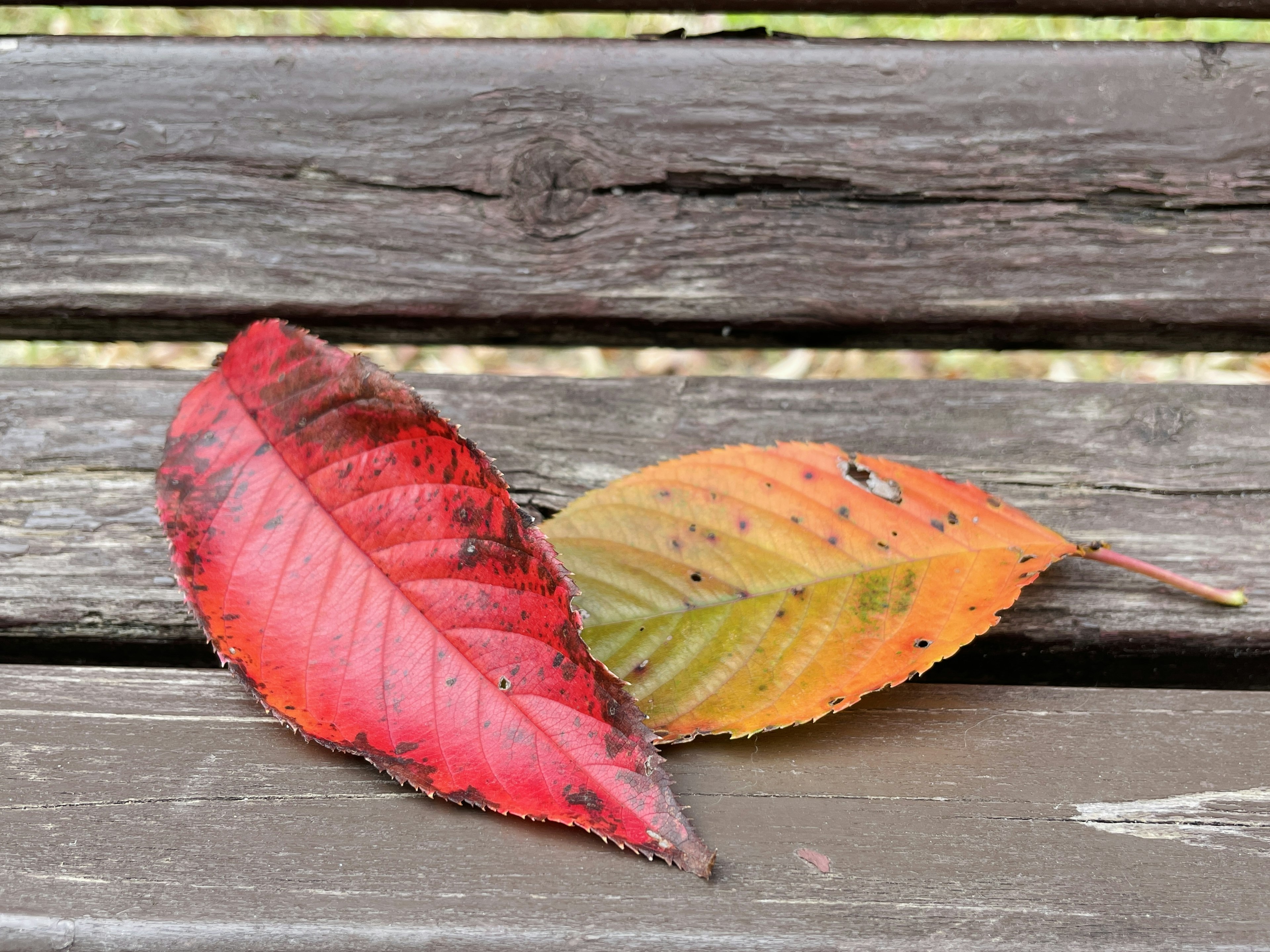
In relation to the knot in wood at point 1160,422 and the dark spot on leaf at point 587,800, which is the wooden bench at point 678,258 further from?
the dark spot on leaf at point 587,800

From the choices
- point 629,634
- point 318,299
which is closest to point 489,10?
point 318,299

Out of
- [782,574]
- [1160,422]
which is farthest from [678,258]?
[1160,422]

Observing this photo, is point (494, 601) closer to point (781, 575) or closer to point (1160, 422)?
point (781, 575)

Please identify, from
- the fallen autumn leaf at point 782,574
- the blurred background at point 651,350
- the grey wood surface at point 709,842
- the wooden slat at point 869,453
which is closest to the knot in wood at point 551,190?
the wooden slat at point 869,453

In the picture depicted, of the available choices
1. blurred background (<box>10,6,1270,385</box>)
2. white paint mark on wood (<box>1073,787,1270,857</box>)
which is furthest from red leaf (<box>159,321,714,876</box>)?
blurred background (<box>10,6,1270,385</box>)

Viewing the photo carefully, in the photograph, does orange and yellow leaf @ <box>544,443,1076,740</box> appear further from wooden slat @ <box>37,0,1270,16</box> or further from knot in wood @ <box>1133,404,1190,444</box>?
wooden slat @ <box>37,0,1270,16</box>

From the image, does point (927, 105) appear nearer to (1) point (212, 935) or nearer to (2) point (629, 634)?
(2) point (629, 634)
